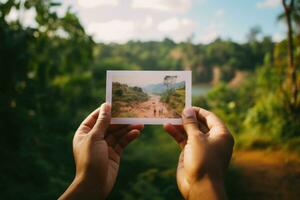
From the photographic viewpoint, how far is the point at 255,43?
14953mm

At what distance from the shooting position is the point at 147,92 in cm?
168

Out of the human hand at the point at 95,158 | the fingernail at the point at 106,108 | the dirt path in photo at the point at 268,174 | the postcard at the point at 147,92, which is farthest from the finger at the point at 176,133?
the dirt path in photo at the point at 268,174

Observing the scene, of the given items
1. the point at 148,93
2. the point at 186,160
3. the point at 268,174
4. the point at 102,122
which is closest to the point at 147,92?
the point at 148,93

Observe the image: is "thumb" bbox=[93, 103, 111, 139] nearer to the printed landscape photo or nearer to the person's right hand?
the printed landscape photo

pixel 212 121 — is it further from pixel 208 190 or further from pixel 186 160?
pixel 208 190

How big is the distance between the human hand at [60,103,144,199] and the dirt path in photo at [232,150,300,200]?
11.6 ft

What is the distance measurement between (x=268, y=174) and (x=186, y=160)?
4516 mm

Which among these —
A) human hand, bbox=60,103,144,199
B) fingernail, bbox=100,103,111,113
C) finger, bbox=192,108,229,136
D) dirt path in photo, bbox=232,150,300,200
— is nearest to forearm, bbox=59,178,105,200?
human hand, bbox=60,103,144,199

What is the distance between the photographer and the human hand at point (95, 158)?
1.18 meters

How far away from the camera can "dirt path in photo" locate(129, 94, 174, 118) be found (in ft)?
5.38

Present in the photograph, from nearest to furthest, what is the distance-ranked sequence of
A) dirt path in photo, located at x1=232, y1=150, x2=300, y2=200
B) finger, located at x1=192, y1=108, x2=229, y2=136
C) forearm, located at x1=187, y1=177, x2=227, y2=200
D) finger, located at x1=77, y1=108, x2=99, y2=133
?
1. forearm, located at x1=187, y1=177, x2=227, y2=200
2. finger, located at x1=192, y1=108, x2=229, y2=136
3. finger, located at x1=77, y1=108, x2=99, y2=133
4. dirt path in photo, located at x1=232, y1=150, x2=300, y2=200

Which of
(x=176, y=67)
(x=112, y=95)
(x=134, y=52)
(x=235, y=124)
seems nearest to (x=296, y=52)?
(x=235, y=124)

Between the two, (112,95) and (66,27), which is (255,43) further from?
(112,95)

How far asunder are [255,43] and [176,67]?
149 inches
